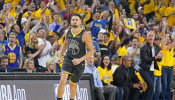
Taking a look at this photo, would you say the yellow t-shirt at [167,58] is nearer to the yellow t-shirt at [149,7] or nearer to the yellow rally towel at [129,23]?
the yellow rally towel at [129,23]

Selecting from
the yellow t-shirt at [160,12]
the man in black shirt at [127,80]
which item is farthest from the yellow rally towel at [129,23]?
the yellow t-shirt at [160,12]

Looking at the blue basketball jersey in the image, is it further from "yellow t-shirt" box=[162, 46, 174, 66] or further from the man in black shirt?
"yellow t-shirt" box=[162, 46, 174, 66]

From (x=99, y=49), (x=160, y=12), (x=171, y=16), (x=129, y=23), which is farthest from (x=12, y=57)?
(x=160, y=12)

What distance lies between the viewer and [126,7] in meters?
20.0

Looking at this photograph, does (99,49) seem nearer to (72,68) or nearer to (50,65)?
(50,65)

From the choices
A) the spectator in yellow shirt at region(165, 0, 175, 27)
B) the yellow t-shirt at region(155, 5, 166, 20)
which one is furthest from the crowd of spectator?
the yellow t-shirt at region(155, 5, 166, 20)

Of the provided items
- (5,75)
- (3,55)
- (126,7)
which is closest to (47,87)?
(5,75)

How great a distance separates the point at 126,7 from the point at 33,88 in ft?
35.3

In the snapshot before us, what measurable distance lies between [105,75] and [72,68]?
397cm

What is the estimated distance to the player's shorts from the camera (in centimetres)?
864

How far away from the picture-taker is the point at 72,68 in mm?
8711

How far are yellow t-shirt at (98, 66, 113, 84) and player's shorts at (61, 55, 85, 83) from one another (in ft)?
12.3

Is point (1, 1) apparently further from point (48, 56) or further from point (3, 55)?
point (3, 55)

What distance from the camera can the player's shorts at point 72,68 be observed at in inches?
340
